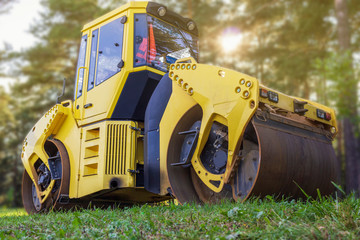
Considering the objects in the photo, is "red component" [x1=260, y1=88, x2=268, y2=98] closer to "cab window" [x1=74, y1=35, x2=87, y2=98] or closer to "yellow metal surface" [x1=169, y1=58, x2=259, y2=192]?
"yellow metal surface" [x1=169, y1=58, x2=259, y2=192]

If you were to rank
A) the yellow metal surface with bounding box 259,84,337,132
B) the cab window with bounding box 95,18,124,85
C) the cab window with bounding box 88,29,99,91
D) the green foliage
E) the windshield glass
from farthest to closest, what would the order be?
the green foliage < the cab window with bounding box 88,29,99,91 < the cab window with bounding box 95,18,124,85 < the windshield glass < the yellow metal surface with bounding box 259,84,337,132

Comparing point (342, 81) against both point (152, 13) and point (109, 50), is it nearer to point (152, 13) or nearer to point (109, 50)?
point (152, 13)

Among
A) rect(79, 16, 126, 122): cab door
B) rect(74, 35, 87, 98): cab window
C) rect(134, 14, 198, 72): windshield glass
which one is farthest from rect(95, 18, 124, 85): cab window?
rect(74, 35, 87, 98): cab window

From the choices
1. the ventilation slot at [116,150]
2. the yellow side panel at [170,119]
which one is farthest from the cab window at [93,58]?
the yellow side panel at [170,119]

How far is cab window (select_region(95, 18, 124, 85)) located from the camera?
599cm

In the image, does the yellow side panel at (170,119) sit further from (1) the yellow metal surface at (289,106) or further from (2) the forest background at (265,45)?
(2) the forest background at (265,45)

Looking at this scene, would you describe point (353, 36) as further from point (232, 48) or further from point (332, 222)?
point (332, 222)

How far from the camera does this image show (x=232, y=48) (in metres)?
21.6

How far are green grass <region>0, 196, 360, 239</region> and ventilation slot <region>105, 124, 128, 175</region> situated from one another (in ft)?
5.55

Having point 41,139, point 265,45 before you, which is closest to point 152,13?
point 41,139

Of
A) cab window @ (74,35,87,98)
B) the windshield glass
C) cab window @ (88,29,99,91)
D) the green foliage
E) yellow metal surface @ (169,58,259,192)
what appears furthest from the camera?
the green foliage

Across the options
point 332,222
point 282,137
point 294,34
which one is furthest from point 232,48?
point 332,222

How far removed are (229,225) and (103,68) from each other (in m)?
3.70

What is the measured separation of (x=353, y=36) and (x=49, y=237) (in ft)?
61.8
